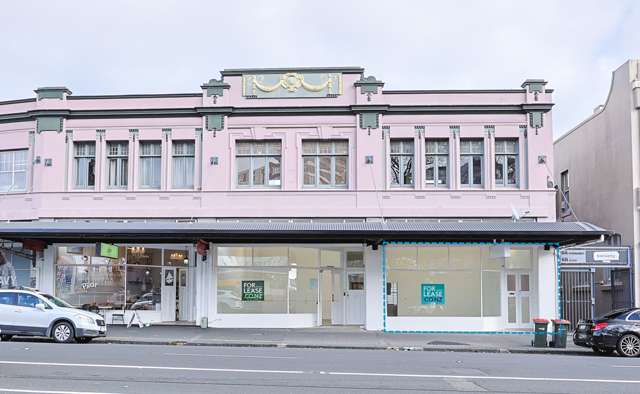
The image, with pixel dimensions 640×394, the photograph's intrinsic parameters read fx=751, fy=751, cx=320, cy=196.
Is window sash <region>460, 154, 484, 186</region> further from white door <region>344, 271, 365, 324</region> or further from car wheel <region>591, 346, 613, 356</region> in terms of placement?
car wheel <region>591, 346, 613, 356</region>

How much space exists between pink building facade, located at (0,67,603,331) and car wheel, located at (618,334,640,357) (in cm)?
617

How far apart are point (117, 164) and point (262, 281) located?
6.76 meters

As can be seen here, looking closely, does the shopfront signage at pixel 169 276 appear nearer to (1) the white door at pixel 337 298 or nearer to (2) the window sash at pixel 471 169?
(1) the white door at pixel 337 298

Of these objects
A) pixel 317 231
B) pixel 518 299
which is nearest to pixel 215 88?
pixel 317 231

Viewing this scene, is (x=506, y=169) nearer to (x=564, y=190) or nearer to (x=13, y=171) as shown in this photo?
(x=564, y=190)

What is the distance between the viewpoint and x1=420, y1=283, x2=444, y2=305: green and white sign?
84.4 ft

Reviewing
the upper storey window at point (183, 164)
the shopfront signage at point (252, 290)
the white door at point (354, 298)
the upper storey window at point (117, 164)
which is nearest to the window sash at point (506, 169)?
the white door at point (354, 298)

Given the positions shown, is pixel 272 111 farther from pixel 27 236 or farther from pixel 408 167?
pixel 27 236

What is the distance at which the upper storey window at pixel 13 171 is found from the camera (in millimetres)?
27234

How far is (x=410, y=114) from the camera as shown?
26172 millimetres

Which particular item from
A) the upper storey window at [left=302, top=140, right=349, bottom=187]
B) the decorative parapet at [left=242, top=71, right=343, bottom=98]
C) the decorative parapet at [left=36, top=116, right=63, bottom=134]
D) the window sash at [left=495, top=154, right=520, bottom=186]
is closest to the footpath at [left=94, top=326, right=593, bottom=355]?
the upper storey window at [left=302, top=140, right=349, bottom=187]

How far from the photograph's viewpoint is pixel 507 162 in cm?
2617

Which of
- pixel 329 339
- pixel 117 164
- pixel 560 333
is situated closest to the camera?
pixel 560 333

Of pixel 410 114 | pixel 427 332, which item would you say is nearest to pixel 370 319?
pixel 427 332
